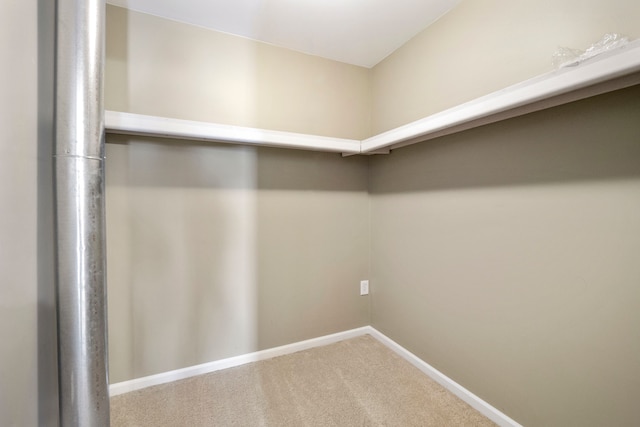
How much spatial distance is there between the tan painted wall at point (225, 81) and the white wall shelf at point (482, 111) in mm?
292

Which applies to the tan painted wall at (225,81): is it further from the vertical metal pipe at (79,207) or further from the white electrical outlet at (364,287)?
the white electrical outlet at (364,287)

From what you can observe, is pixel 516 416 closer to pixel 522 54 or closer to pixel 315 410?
pixel 315 410

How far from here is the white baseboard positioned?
56.7 inches

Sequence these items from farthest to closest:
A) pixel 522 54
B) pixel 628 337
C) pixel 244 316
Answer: pixel 244 316 → pixel 522 54 → pixel 628 337

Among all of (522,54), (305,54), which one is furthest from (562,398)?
(305,54)

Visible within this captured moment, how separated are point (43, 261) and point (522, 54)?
201 centimetres

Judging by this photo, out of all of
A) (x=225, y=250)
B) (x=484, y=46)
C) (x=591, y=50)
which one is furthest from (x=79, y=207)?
(x=484, y=46)

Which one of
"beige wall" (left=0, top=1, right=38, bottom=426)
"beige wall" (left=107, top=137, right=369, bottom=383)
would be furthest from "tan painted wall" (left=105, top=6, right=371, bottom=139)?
"beige wall" (left=0, top=1, right=38, bottom=426)

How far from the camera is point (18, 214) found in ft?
2.27

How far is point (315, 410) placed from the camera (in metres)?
1.47

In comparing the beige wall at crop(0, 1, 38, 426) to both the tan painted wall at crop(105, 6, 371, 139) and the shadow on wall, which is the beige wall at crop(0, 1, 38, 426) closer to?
the tan painted wall at crop(105, 6, 371, 139)

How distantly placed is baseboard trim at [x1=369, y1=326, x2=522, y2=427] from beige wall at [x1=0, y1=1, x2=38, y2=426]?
1.83 m

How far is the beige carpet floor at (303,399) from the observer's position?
55.4 inches

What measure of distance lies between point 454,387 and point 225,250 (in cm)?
163
